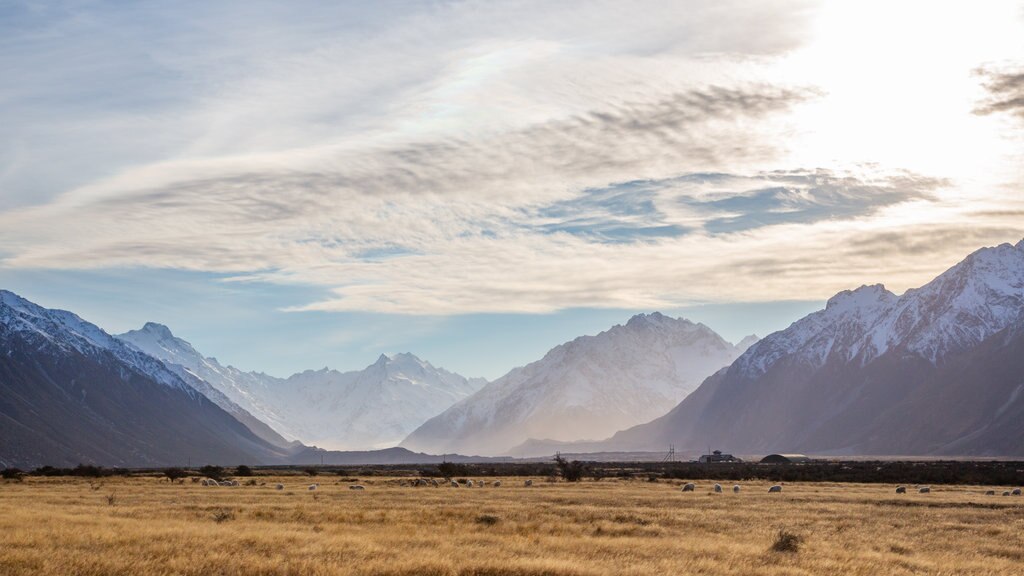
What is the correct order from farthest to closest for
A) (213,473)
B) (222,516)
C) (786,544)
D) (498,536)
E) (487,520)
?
(213,473)
(222,516)
(487,520)
(498,536)
(786,544)

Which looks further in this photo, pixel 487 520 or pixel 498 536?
pixel 487 520

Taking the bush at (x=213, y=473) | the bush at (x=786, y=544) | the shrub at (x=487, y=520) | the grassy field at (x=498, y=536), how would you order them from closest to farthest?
1. the grassy field at (x=498, y=536)
2. the bush at (x=786, y=544)
3. the shrub at (x=487, y=520)
4. the bush at (x=213, y=473)

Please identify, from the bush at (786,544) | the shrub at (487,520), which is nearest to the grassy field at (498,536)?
the shrub at (487,520)

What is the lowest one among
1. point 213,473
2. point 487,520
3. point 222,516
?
point 213,473

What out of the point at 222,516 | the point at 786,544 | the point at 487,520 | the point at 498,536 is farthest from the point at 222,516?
the point at 786,544

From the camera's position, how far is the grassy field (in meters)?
26.4

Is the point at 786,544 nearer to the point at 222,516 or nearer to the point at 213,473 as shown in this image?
the point at 222,516

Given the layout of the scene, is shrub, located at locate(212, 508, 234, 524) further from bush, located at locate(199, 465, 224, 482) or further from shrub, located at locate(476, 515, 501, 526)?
bush, located at locate(199, 465, 224, 482)

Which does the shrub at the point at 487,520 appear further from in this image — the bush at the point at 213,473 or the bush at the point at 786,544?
the bush at the point at 213,473

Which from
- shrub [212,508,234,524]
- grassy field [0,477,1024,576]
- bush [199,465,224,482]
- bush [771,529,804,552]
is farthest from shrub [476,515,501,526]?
bush [199,465,224,482]

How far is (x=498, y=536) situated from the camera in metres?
34.7

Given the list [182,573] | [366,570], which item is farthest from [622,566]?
[182,573]

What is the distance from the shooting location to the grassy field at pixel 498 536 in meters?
26.4

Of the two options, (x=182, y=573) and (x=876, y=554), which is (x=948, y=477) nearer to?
(x=876, y=554)
